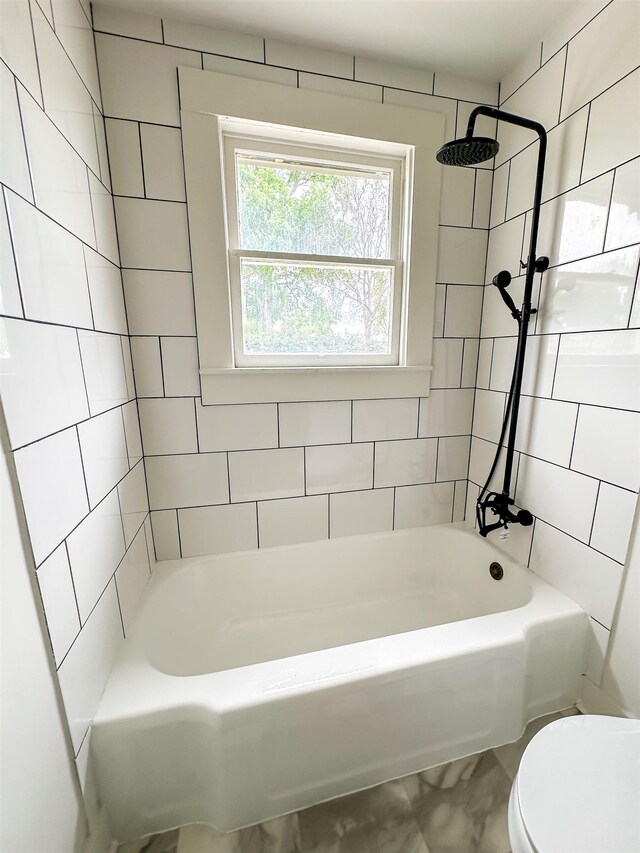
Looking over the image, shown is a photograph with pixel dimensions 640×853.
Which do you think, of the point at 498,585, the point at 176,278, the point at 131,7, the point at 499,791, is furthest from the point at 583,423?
the point at 131,7

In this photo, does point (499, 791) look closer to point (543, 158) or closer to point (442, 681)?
point (442, 681)

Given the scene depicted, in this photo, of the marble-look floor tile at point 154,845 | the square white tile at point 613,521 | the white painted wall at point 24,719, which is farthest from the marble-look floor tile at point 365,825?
the square white tile at point 613,521

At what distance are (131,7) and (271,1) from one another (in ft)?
1.35

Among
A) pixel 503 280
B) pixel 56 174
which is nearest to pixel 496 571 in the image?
pixel 503 280

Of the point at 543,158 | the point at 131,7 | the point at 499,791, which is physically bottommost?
the point at 499,791

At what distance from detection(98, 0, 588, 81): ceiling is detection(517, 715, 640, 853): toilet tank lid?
191cm

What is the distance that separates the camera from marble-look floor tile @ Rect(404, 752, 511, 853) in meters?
0.91

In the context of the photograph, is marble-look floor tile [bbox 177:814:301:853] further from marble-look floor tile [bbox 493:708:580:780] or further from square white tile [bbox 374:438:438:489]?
square white tile [bbox 374:438:438:489]

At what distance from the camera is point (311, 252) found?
53.5 inches

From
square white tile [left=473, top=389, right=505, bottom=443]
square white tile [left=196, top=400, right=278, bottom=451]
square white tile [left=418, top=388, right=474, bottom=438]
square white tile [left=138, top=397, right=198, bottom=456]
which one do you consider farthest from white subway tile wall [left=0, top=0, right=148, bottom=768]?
square white tile [left=473, top=389, right=505, bottom=443]

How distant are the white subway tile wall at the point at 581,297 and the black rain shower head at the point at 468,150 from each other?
1.16 feet

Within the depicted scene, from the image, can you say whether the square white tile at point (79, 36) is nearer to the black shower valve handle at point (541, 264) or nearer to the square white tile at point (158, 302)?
the square white tile at point (158, 302)

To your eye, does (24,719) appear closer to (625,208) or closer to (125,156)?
(125,156)

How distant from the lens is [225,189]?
1.24 metres
